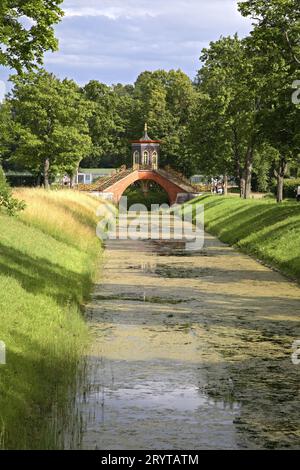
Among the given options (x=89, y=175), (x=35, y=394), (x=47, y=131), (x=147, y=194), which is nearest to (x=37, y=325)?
(x=35, y=394)

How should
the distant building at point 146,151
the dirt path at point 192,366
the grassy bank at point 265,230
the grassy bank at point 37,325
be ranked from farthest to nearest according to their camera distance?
the distant building at point 146,151
the grassy bank at point 265,230
the dirt path at point 192,366
the grassy bank at point 37,325

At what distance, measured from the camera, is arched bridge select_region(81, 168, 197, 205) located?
104688 mm

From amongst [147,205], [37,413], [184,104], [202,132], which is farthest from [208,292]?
[184,104]

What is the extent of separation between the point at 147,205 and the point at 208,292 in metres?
89.3

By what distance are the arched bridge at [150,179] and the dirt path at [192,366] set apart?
76910mm

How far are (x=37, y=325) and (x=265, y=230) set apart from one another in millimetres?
25637

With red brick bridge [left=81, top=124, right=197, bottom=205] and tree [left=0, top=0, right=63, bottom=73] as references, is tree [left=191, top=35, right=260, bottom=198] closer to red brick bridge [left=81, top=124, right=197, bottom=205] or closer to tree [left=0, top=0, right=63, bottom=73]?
red brick bridge [left=81, top=124, right=197, bottom=205]

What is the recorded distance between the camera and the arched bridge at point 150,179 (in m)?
105

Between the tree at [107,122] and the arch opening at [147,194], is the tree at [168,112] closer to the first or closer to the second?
the tree at [107,122]

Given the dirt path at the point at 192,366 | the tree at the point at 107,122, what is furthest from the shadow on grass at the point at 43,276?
the tree at the point at 107,122

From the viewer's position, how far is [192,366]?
50.0 ft

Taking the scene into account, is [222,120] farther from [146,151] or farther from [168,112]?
[168,112]

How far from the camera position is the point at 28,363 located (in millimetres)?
13805

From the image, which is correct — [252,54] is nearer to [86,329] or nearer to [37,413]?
[86,329]
